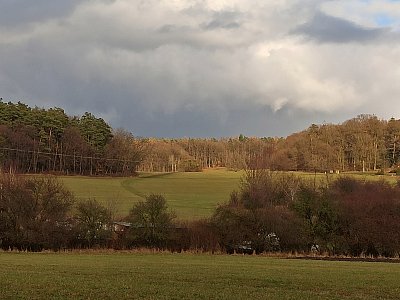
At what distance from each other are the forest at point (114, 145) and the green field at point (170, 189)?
9.39 meters

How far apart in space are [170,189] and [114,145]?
34663mm

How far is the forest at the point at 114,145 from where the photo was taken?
12762 centimetres

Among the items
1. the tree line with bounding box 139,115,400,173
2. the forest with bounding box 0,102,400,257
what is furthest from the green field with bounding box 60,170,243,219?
the tree line with bounding box 139,115,400,173

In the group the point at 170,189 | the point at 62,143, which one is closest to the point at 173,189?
the point at 170,189

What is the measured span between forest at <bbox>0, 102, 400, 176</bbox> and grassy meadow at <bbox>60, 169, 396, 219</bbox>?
879cm

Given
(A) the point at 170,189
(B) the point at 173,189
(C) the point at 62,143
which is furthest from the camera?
(C) the point at 62,143

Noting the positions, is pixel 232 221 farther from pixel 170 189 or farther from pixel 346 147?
pixel 346 147

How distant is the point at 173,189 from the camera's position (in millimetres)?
113938

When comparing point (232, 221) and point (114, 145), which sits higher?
point (114, 145)

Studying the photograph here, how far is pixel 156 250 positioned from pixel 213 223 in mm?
9104

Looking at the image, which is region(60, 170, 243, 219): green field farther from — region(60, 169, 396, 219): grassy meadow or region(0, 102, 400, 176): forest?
region(0, 102, 400, 176): forest

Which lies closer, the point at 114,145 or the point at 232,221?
the point at 232,221

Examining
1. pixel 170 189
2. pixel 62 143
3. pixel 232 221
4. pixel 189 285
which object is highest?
pixel 62 143

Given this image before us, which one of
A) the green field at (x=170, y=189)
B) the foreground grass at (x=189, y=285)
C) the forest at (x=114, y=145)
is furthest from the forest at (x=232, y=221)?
the forest at (x=114, y=145)
